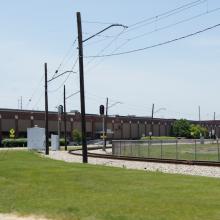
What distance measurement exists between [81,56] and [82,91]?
2391 millimetres

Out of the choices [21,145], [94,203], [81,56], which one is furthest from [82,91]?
[21,145]

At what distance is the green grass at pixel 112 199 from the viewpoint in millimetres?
11086

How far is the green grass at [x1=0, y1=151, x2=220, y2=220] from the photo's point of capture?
11.1 meters

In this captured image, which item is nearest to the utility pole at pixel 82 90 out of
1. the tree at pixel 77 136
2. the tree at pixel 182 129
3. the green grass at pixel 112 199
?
the green grass at pixel 112 199

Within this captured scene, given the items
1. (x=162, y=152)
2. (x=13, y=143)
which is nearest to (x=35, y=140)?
(x=162, y=152)

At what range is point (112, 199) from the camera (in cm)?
1348

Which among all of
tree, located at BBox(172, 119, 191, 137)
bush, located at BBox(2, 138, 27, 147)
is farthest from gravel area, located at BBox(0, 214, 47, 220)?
tree, located at BBox(172, 119, 191, 137)

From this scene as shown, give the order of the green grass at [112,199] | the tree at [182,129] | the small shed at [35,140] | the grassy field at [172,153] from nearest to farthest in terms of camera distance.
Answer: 1. the green grass at [112,199]
2. the grassy field at [172,153]
3. the small shed at [35,140]
4. the tree at [182,129]

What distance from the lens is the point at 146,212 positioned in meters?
11.2

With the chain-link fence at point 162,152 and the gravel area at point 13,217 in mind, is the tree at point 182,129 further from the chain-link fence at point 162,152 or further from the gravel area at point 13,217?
the gravel area at point 13,217

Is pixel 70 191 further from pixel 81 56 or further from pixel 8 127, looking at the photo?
pixel 8 127

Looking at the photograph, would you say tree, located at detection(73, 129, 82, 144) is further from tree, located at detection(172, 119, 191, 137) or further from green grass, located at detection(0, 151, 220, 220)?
green grass, located at detection(0, 151, 220, 220)

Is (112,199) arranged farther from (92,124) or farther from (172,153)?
(92,124)

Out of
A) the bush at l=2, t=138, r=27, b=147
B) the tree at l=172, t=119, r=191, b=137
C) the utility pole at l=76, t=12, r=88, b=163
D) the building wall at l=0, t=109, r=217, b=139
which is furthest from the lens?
the tree at l=172, t=119, r=191, b=137
